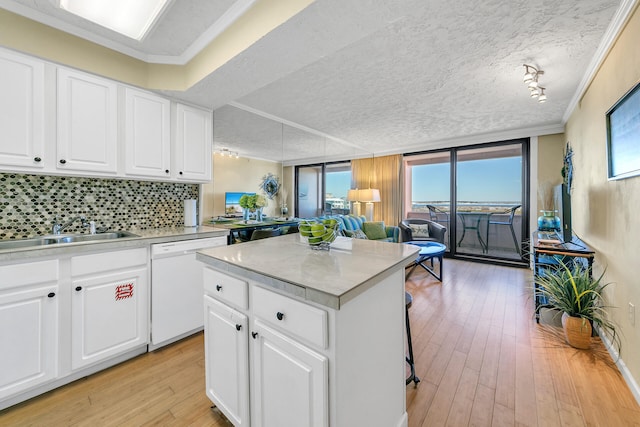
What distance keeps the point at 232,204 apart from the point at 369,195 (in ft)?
11.0

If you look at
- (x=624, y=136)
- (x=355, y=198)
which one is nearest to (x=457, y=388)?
(x=624, y=136)

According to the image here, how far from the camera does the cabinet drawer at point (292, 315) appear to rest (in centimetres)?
87

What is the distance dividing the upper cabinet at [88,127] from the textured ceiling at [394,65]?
1.05 feet

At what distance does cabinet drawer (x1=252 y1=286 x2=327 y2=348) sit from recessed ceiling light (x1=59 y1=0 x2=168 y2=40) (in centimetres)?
189

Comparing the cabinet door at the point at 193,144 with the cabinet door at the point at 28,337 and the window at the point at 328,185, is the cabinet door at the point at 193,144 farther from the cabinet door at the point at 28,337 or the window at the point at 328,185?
the window at the point at 328,185

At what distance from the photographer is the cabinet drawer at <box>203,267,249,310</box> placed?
1167 mm

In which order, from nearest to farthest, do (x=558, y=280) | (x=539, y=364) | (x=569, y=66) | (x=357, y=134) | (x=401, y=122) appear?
(x=539, y=364) < (x=558, y=280) < (x=569, y=66) < (x=401, y=122) < (x=357, y=134)

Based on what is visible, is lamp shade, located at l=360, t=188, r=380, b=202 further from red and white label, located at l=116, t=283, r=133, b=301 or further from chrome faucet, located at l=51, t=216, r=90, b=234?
chrome faucet, located at l=51, t=216, r=90, b=234

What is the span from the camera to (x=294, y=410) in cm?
96

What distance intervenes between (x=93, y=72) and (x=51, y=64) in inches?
8.8

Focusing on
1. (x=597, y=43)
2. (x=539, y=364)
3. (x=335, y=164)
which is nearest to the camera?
(x=539, y=364)

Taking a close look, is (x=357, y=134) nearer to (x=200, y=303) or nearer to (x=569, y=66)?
(x=569, y=66)

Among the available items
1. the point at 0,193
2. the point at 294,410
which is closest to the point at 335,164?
the point at 0,193

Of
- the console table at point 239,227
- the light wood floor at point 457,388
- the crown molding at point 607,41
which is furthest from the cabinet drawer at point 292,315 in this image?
the crown molding at point 607,41
